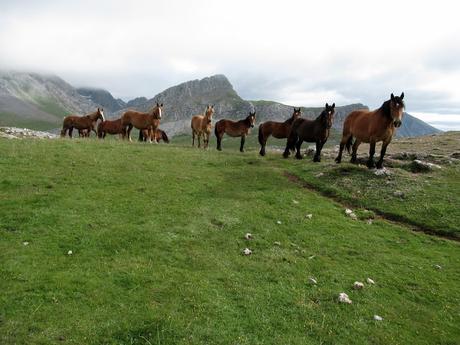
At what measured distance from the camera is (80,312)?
28.8 feet

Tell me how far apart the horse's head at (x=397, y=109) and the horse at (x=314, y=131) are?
4749mm

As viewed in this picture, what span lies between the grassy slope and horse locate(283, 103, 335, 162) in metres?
8.03

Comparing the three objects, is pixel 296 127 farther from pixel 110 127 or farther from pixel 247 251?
pixel 110 127

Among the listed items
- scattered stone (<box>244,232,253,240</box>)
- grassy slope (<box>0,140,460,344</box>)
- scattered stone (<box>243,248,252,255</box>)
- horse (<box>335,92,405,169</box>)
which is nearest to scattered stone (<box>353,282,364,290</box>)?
grassy slope (<box>0,140,460,344</box>)

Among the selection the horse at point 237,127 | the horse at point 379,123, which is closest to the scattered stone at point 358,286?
Result: the horse at point 379,123

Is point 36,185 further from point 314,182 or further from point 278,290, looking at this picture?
point 314,182

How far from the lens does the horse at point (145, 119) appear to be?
34000 mm

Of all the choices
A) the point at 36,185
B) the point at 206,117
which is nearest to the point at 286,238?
the point at 36,185

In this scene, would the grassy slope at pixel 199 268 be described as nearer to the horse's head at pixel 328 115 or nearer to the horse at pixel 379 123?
the horse at pixel 379 123

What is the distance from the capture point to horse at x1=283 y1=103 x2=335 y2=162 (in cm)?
2561

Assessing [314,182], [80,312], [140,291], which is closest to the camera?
[80,312]

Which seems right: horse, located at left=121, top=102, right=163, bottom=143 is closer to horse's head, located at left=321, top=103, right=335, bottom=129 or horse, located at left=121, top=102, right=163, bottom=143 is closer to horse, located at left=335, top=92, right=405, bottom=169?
horse's head, located at left=321, top=103, right=335, bottom=129

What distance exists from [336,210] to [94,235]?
10692 mm

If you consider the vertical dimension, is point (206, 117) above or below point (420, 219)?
above
